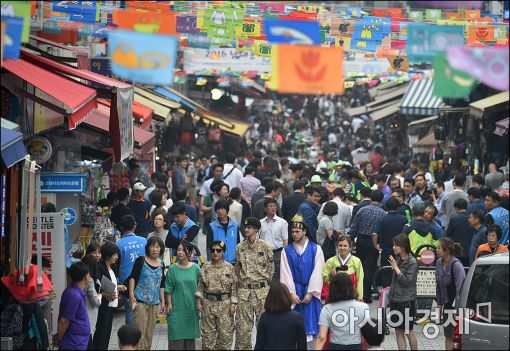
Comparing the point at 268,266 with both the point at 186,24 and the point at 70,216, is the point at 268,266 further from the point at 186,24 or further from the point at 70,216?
the point at 186,24

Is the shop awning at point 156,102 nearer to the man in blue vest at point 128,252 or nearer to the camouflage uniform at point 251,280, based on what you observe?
the man in blue vest at point 128,252

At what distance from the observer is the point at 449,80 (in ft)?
32.9

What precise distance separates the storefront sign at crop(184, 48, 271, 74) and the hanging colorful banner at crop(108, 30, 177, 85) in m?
22.0

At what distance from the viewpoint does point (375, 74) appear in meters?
30.7

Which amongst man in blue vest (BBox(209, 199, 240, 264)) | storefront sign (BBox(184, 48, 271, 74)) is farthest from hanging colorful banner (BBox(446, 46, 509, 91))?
storefront sign (BBox(184, 48, 271, 74))

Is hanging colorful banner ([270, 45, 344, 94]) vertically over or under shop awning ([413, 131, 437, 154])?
over

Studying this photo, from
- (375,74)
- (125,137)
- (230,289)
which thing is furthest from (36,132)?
(375,74)

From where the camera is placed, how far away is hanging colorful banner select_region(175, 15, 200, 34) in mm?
18297

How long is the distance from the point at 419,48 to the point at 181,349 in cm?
415

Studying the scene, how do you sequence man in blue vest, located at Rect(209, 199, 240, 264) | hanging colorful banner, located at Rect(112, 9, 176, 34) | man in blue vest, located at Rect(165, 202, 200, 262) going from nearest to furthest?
1. hanging colorful banner, located at Rect(112, 9, 176, 34)
2. man in blue vest, located at Rect(209, 199, 240, 264)
3. man in blue vest, located at Rect(165, 202, 200, 262)

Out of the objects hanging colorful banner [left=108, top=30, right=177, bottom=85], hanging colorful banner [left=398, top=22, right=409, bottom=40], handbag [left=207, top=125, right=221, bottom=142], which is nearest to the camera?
hanging colorful banner [left=108, top=30, right=177, bottom=85]

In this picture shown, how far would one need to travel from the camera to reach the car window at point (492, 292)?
33.6 feet

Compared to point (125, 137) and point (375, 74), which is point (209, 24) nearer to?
point (125, 137)

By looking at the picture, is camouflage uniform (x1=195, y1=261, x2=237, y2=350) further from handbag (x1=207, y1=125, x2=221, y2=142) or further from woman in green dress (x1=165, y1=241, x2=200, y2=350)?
handbag (x1=207, y1=125, x2=221, y2=142)
